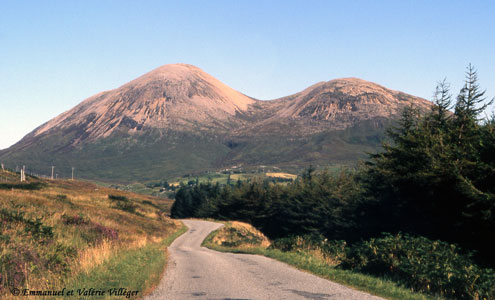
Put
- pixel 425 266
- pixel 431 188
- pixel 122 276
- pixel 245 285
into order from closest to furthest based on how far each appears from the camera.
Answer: pixel 245 285
pixel 122 276
pixel 425 266
pixel 431 188

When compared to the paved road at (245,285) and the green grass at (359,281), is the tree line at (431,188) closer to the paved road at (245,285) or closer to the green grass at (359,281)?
the green grass at (359,281)

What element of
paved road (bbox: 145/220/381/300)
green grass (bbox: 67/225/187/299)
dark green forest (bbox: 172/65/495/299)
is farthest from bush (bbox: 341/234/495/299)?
green grass (bbox: 67/225/187/299)

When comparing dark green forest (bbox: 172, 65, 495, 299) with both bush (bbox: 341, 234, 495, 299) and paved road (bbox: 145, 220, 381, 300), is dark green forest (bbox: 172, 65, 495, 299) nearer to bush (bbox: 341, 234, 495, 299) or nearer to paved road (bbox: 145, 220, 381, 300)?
bush (bbox: 341, 234, 495, 299)

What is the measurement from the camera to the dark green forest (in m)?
15.1

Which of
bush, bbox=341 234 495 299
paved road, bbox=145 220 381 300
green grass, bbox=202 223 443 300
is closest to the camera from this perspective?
paved road, bbox=145 220 381 300

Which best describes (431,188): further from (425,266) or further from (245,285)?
(245,285)

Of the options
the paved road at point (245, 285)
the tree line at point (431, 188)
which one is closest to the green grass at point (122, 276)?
the paved road at point (245, 285)

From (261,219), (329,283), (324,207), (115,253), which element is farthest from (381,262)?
(261,219)

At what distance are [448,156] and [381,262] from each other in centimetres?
1471

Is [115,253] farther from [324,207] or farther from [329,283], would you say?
[324,207]

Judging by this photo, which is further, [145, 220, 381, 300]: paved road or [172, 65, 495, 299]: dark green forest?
[172, 65, 495, 299]: dark green forest

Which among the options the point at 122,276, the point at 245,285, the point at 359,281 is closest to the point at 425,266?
the point at 359,281

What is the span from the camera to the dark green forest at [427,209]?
1506cm

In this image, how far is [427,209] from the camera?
35.2 metres
